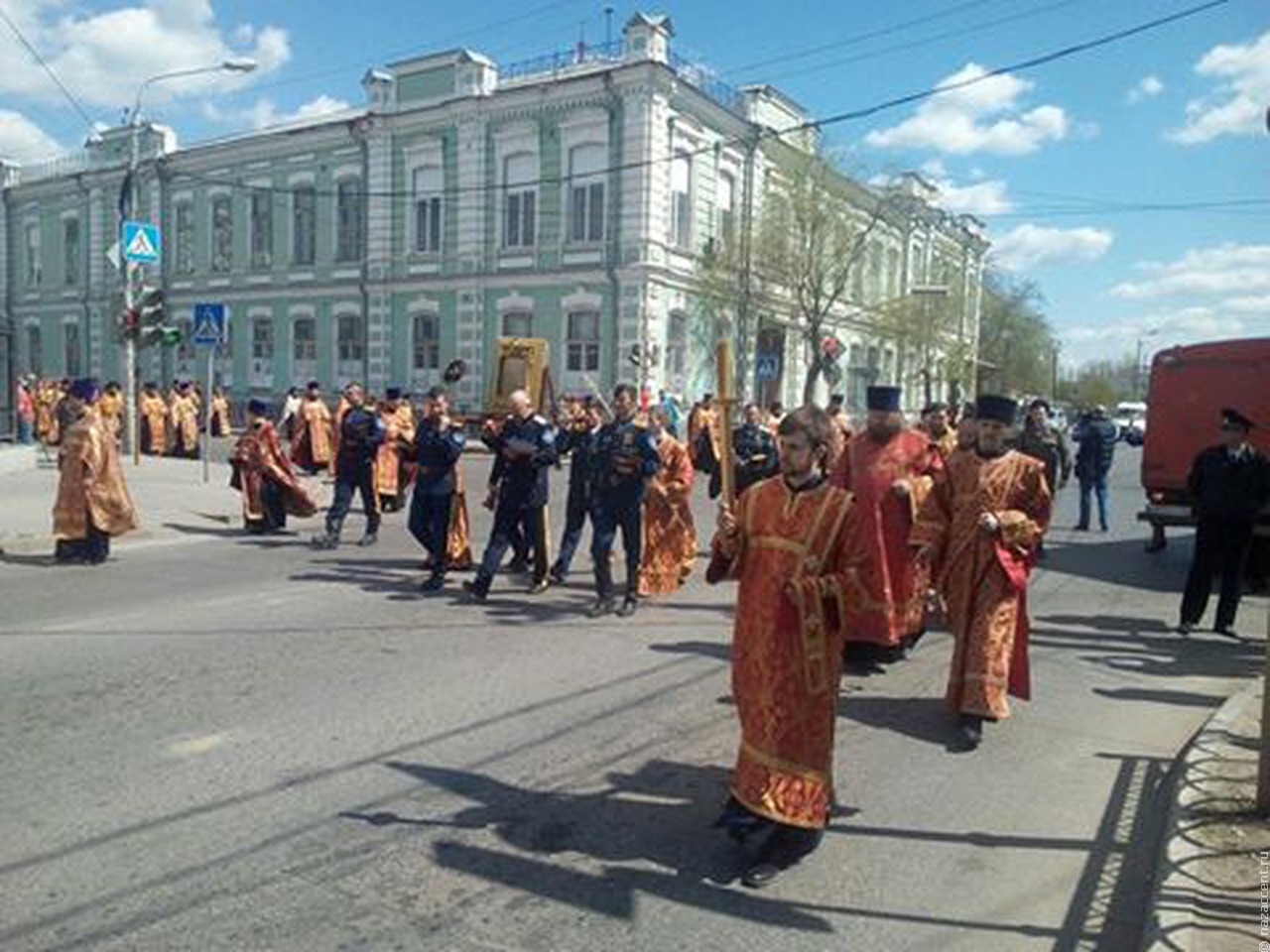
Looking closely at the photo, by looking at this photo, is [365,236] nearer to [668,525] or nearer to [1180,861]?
[668,525]

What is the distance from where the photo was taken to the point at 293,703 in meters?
5.91

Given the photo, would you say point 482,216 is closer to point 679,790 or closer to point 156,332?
point 156,332

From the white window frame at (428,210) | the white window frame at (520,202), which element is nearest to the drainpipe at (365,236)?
the white window frame at (428,210)

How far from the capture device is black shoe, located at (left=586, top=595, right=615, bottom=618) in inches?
342

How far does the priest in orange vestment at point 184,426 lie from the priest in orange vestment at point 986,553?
77.0 feet

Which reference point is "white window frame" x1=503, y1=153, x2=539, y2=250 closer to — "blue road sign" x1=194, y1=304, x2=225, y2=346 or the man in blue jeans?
"blue road sign" x1=194, y1=304, x2=225, y2=346

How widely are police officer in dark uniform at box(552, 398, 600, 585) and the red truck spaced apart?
23.7 feet

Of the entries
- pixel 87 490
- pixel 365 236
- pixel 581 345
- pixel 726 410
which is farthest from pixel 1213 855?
pixel 365 236

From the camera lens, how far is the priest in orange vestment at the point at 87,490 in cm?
1030

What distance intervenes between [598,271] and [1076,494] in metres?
15.0

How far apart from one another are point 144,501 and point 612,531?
9.24m

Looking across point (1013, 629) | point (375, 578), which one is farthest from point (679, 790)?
point (375, 578)

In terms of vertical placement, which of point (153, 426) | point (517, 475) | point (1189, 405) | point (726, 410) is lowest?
point (517, 475)

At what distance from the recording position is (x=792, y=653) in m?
4.09
